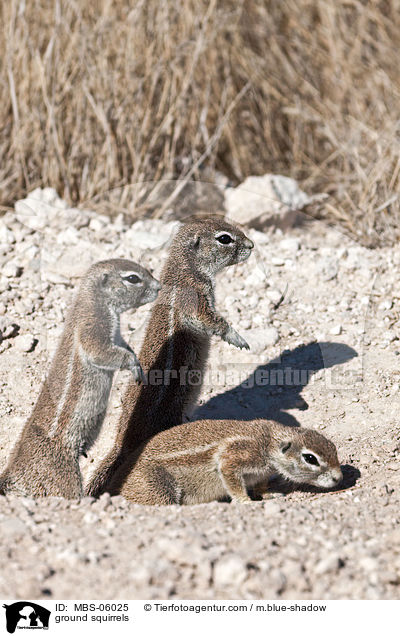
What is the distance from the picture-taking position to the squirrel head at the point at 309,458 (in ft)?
15.0

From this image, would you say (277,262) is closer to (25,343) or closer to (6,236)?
(25,343)

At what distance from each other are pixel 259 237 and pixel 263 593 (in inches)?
177

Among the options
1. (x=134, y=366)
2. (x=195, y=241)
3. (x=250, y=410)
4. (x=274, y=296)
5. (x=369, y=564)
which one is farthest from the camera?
(x=274, y=296)

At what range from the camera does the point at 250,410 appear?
19.4 ft

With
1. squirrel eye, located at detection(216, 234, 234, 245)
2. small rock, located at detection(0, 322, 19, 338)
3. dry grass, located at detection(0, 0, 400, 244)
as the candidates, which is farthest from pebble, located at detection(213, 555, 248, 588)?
dry grass, located at detection(0, 0, 400, 244)

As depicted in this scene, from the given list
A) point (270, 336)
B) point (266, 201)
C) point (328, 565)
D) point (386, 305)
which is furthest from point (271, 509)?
point (266, 201)

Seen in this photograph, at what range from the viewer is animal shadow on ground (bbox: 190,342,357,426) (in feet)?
19.2

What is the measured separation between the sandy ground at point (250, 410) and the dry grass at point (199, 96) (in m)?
0.57

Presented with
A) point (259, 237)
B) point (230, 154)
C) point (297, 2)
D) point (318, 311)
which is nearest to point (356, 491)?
point (318, 311)

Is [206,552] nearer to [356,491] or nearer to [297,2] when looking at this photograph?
[356,491]

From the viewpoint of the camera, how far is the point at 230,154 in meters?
9.12

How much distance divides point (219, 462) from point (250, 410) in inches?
56.1

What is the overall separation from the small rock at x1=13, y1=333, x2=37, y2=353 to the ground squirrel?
135 cm

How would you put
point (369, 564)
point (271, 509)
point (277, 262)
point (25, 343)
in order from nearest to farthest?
point (369, 564), point (271, 509), point (25, 343), point (277, 262)
